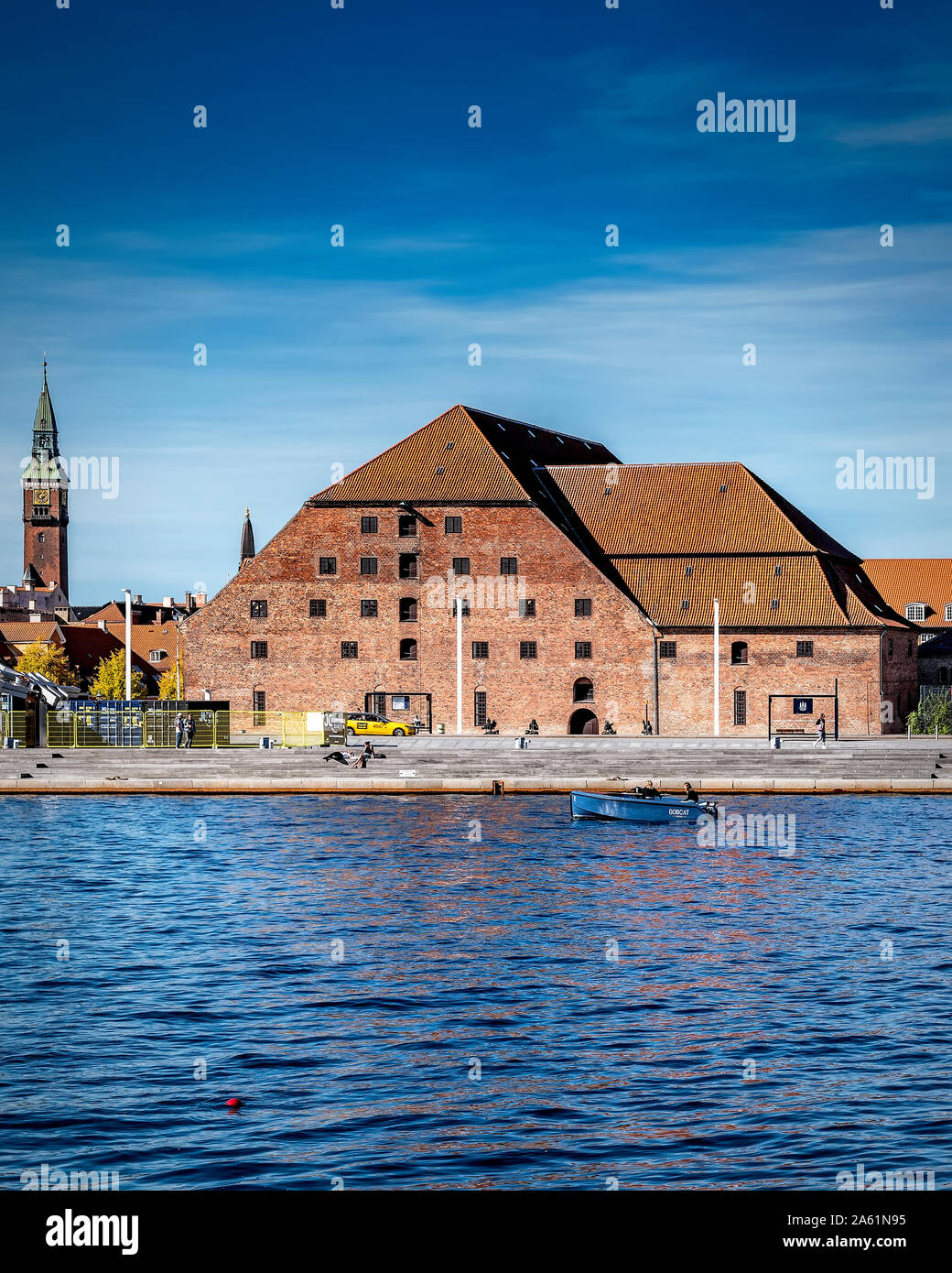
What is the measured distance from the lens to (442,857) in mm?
39625

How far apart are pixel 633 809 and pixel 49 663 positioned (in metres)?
98.2

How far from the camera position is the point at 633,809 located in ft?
161

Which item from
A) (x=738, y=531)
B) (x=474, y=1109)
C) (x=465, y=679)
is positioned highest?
(x=738, y=531)

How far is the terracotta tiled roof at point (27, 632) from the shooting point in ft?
554

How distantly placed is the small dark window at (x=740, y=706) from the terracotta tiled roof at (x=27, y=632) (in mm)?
104556

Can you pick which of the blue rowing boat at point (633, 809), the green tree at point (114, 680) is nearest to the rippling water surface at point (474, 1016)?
the blue rowing boat at point (633, 809)

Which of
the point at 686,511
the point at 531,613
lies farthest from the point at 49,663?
the point at 686,511

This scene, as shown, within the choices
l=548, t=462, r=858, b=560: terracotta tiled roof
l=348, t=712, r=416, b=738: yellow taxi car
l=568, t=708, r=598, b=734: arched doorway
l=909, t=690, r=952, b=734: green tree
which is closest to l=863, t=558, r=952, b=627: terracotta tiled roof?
l=548, t=462, r=858, b=560: terracotta tiled roof

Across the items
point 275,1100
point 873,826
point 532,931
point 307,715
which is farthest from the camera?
point 307,715

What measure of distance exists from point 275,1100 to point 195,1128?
1.29 m

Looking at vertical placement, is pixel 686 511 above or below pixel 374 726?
above

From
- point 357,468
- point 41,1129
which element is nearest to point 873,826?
point 41,1129

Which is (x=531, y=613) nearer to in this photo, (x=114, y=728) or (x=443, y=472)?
(x=443, y=472)

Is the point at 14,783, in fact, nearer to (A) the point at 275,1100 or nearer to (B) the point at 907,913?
(B) the point at 907,913
